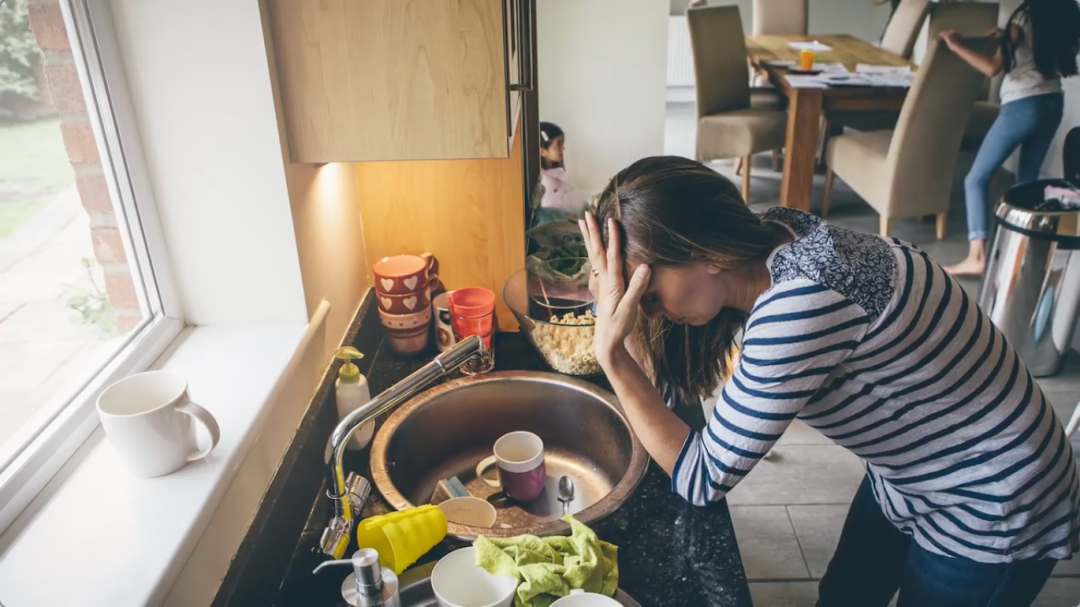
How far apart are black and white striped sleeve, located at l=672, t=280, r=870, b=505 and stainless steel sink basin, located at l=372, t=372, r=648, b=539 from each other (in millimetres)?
319

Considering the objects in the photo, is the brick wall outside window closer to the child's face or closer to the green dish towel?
the green dish towel

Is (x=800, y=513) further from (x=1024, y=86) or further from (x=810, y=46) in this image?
(x=810, y=46)

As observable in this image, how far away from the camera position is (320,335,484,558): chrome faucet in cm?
102

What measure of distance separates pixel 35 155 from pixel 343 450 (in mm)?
538

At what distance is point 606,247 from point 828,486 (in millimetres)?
1600

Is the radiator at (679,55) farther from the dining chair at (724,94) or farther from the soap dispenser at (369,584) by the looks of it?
the soap dispenser at (369,584)

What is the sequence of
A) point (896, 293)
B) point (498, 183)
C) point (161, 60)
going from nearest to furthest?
1. point (896, 293)
2. point (161, 60)
3. point (498, 183)

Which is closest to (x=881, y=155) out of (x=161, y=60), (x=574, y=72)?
(x=574, y=72)

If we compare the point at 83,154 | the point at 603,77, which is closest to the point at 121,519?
the point at 83,154

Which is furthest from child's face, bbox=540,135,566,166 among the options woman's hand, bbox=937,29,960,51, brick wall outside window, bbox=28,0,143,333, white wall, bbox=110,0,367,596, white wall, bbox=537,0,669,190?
brick wall outside window, bbox=28,0,143,333

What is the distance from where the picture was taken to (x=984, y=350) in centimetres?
103

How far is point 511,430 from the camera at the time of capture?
1.51 m

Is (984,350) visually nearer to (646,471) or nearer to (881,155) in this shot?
(646,471)

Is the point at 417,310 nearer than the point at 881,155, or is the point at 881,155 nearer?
the point at 417,310
